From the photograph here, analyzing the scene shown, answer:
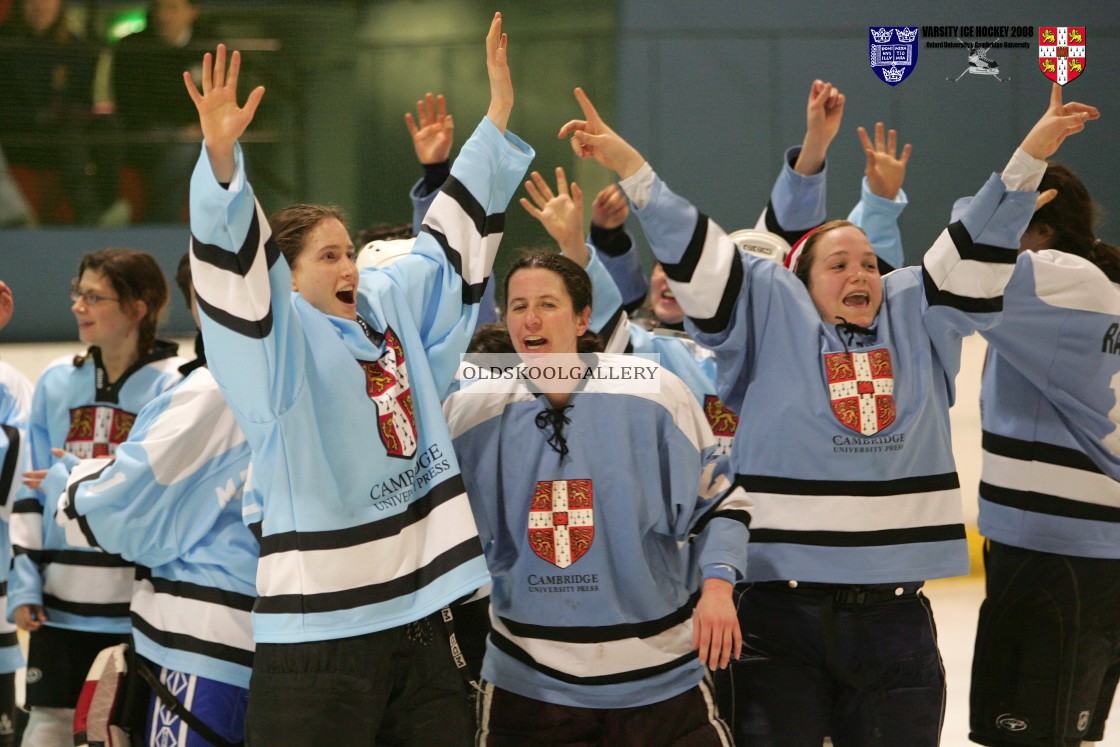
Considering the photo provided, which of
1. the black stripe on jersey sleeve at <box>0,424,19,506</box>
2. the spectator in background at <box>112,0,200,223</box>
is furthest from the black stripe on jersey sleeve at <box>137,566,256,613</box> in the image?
the spectator in background at <box>112,0,200,223</box>

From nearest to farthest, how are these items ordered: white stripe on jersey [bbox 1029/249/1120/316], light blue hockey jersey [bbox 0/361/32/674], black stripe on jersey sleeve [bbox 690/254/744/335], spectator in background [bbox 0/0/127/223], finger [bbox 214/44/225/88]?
finger [bbox 214/44/225/88] < black stripe on jersey sleeve [bbox 690/254/744/335] < white stripe on jersey [bbox 1029/249/1120/316] < light blue hockey jersey [bbox 0/361/32/674] < spectator in background [bbox 0/0/127/223]

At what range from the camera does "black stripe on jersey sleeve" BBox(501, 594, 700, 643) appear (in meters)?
2.22

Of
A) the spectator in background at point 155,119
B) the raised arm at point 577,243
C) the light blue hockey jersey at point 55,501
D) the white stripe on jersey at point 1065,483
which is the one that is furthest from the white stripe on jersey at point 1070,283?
the spectator in background at point 155,119

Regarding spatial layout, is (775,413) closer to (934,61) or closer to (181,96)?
(934,61)

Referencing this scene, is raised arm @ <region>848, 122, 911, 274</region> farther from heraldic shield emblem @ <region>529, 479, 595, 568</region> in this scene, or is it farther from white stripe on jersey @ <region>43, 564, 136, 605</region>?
white stripe on jersey @ <region>43, 564, 136, 605</region>

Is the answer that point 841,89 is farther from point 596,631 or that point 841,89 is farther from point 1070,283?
point 596,631

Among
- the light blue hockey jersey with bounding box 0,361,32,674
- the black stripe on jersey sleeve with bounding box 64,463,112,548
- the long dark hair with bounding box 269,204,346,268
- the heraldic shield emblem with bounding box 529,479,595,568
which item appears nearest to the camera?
the long dark hair with bounding box 269,204,346,268

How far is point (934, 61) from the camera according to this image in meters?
2.93

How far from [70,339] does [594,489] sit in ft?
12.0

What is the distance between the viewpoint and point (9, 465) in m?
3.14

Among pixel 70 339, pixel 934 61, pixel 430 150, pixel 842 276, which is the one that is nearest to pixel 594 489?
pixel 842 276

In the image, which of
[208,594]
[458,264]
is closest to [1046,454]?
[458,264]

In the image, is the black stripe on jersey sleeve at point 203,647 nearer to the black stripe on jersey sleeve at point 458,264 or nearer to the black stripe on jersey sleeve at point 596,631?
the black stripe on jersey sleeve at point 596,631

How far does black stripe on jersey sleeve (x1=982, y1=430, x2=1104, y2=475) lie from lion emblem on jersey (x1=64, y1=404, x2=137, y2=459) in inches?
90.1
